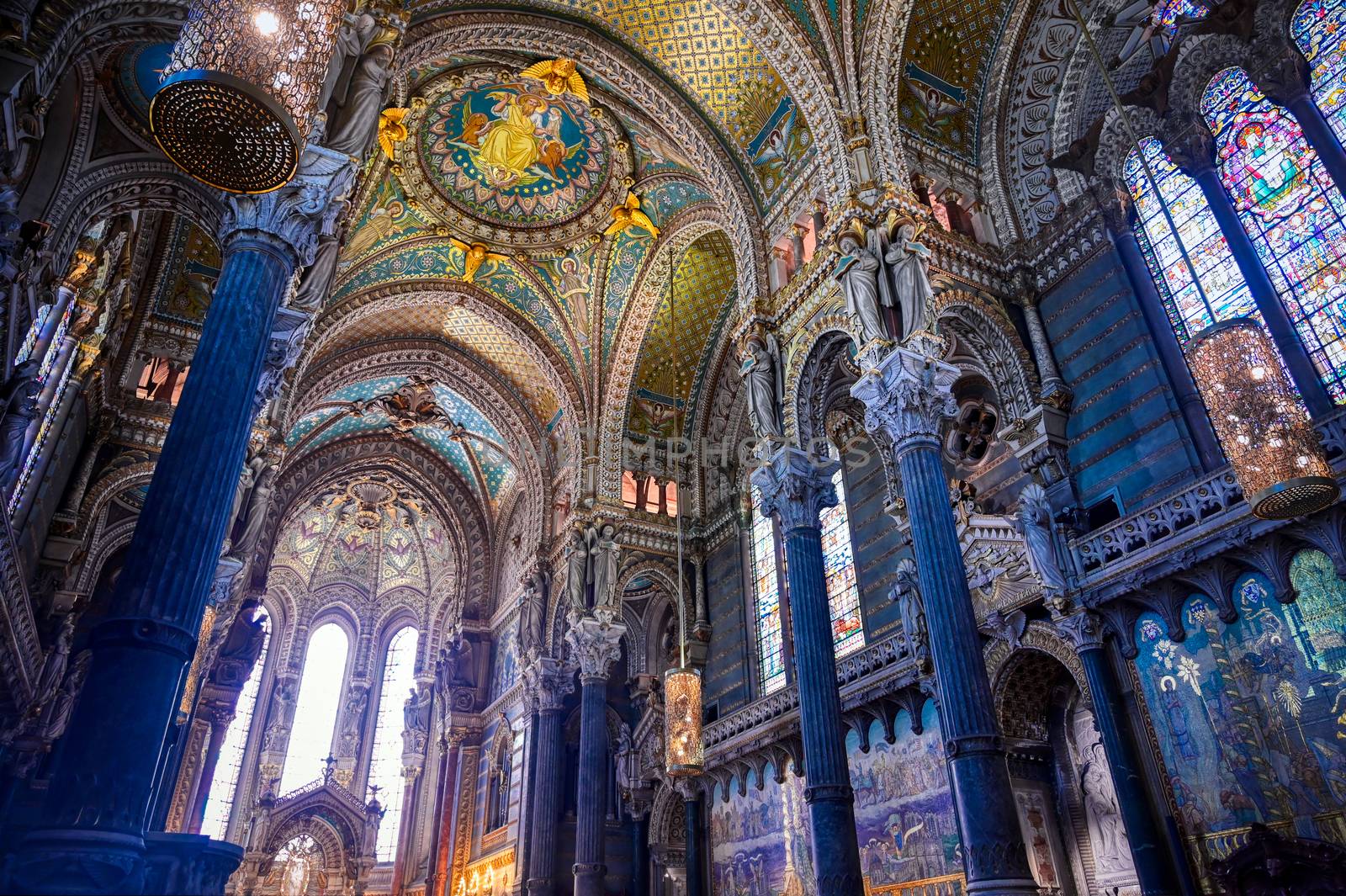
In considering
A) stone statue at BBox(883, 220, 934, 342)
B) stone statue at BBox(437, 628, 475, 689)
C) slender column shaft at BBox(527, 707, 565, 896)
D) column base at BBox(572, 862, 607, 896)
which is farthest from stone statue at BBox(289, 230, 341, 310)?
stone statue at BBox(437, 628, 475, 689)

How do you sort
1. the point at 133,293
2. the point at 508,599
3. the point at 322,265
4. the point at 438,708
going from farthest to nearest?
1. the point at 438,708
2. the point at 508,599
3. the point at 133,293
4. the point at 322,265

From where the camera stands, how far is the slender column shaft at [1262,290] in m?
8.80

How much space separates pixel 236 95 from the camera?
5.43 m

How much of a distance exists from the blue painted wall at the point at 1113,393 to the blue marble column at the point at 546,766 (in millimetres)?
11332

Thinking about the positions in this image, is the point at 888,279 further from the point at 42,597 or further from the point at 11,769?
the point at 11,769

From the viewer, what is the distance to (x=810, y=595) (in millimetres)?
10281

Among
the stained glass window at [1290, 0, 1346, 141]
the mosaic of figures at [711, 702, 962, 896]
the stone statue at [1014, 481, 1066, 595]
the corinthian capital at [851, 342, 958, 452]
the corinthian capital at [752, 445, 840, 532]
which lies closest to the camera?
the corinthian capital at [851, 342, 958, 452]

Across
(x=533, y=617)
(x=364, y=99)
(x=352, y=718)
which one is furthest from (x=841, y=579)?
(x=352, y=718)

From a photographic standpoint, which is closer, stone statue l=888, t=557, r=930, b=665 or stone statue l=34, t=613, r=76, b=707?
stone statue l=888, t=557, r=930, b=665

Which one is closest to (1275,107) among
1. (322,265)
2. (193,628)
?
(322,265)

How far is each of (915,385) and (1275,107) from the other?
18.4 ft

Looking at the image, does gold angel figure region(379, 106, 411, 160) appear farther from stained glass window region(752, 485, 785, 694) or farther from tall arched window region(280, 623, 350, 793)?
tall arched window region(280, 623, 350, 793)

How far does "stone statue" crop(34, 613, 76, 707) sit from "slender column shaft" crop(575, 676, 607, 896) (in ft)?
27.1

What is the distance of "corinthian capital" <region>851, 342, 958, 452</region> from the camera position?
9.27m
